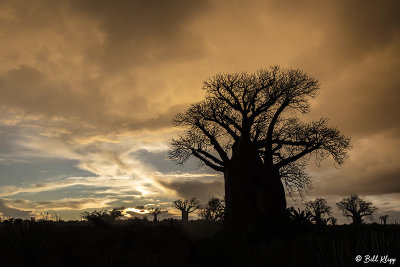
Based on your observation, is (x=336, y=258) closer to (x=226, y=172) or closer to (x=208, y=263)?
(x=208, y=263)

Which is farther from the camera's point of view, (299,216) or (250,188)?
(250,188)

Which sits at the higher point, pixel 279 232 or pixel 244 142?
pixel 244 142

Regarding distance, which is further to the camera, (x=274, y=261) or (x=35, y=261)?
(x=274, y=261)

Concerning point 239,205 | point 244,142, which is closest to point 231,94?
point 244,142

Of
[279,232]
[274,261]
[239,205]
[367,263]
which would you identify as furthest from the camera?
[239,205]

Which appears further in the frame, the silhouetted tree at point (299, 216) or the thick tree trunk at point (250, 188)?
the thick tree trunk at point (250, 188)

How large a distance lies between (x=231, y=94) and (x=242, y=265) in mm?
13235

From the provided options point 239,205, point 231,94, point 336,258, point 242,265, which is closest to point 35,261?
point 242,265

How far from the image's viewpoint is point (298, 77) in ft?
51.5

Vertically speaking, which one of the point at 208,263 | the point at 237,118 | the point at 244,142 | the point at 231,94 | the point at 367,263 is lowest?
the point at 208,263

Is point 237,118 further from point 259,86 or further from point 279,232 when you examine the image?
point 279,232

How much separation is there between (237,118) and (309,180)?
5375 millimetres

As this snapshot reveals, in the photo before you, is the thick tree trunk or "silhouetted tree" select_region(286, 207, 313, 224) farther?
the thick tree trunk

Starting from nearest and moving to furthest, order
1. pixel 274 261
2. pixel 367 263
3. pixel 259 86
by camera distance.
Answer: pixel 367 263 < pixel 274 261 < pixel 259 86
